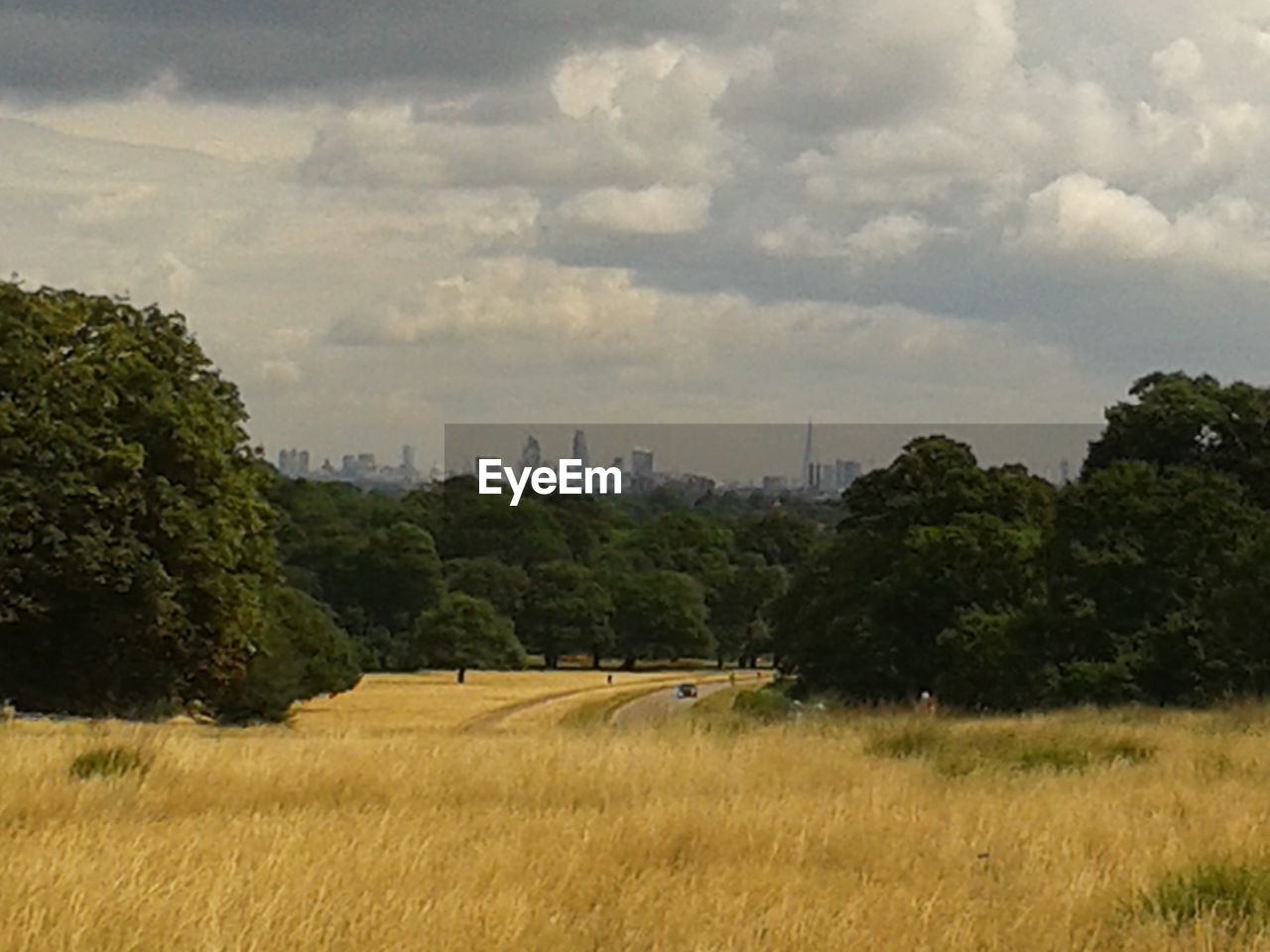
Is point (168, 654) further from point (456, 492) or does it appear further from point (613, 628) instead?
point (456, 492)

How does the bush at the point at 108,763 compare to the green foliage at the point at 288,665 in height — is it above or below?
above

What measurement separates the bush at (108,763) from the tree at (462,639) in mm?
90032

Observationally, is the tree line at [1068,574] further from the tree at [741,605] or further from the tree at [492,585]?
the tree at [741,605]

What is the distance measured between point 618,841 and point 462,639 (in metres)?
96.3

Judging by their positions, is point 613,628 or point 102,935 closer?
point 102,935

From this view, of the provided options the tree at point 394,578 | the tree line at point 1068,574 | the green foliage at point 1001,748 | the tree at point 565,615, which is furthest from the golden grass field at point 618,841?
the tree at point 565,615

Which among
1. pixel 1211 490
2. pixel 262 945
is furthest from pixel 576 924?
pixel 1211 490

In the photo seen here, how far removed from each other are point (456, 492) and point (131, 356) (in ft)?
355

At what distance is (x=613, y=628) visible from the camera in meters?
119

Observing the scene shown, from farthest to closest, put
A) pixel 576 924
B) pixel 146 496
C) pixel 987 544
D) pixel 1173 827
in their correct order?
1. pixel 987 544
2. pixel 146 496
3. pixel 1173 827
4. pixel 576 924

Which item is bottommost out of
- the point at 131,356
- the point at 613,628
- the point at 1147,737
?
the point at 613,628

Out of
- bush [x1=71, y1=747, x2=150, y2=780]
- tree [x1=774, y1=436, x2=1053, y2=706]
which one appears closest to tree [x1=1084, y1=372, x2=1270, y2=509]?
tree [x1=774, y1=436, x2=1053, y2=706]

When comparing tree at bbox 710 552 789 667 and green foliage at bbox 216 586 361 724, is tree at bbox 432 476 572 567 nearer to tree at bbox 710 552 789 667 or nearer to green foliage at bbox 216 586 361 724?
tree at bbox 710 552 789 667

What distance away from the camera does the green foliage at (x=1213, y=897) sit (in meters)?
7.43
